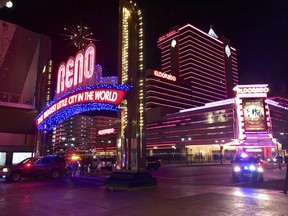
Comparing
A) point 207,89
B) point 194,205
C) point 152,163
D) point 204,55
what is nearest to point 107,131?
point 207,89

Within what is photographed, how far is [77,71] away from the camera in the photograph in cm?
2083

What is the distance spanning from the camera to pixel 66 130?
185625mm

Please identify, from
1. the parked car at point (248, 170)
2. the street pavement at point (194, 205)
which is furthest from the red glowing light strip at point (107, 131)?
the street pavement at point (194, 205)

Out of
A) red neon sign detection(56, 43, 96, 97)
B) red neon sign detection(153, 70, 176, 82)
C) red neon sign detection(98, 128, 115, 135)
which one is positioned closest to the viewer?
red neon sign detection(56, 43, 96, 97)

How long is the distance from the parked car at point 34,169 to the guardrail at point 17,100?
9691mm

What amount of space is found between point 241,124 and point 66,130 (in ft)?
449

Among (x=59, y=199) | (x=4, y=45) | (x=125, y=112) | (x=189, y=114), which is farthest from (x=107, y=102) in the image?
(x=189, y=114)

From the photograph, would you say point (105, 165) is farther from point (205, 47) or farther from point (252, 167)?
point (205, 47)

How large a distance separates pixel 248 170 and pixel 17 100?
24.7m

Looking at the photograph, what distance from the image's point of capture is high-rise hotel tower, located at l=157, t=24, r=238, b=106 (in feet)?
577

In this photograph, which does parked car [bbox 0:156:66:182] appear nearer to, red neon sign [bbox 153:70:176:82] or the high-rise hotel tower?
red neon sign [bbox 153:70:176:82]

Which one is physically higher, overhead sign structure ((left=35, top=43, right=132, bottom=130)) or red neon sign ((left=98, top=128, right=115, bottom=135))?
red neon sign ((left=98, top=128, right=115, bottom=135))

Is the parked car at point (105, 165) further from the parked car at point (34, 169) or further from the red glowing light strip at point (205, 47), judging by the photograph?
the red glowing light strip at point (205, 47)

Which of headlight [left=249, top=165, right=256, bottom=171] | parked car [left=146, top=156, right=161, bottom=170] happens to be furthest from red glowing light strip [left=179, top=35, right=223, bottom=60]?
headlight [left=249, top=165, right=256, bottom=171]
